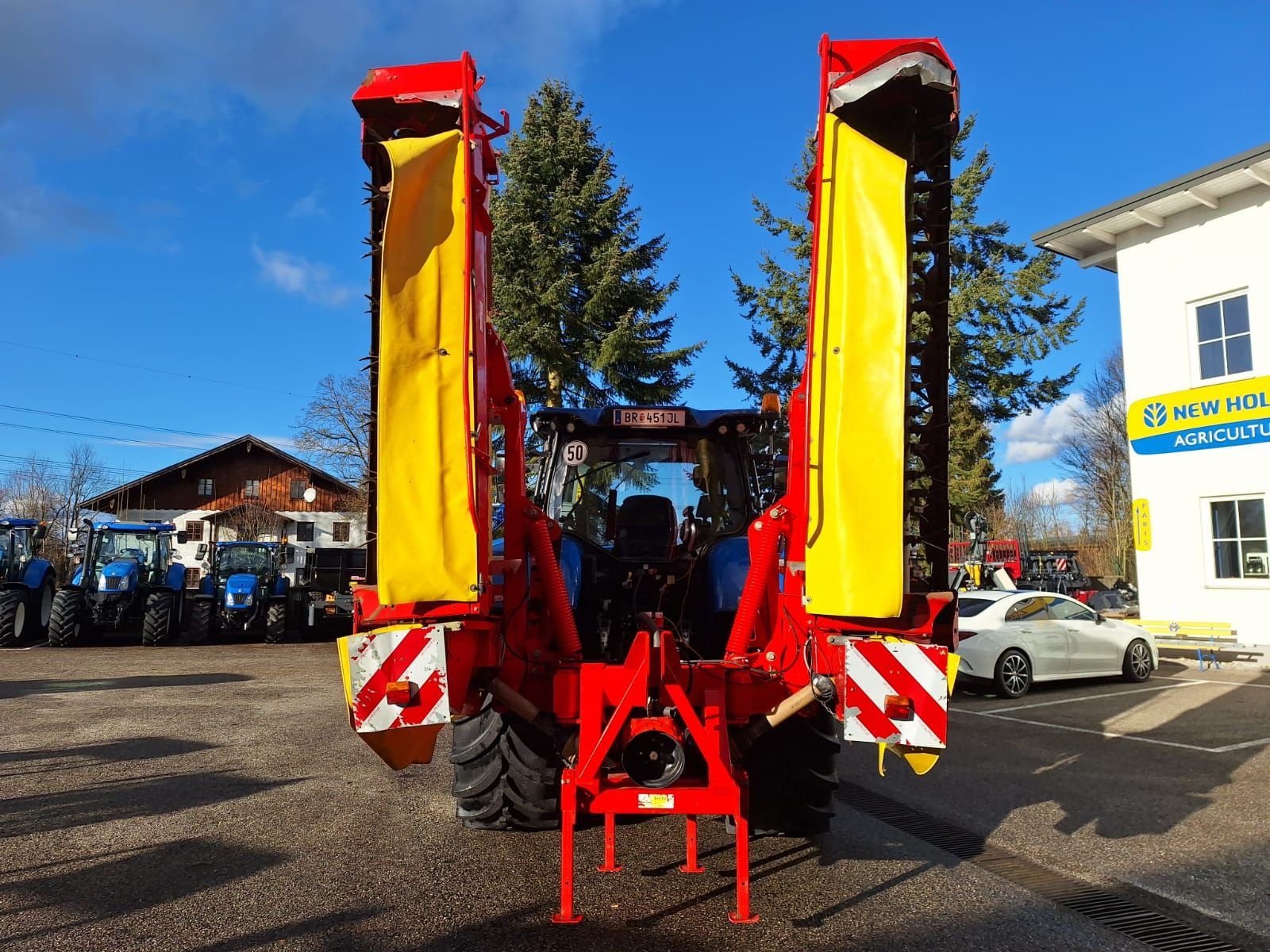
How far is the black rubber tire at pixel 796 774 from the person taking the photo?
4949 millimetres

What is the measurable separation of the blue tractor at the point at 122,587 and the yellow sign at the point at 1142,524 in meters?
19.1

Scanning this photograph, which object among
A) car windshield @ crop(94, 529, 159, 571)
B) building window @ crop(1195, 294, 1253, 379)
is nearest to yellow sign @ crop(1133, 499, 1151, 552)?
building window @ crop(1195, 294, 1253, 379)

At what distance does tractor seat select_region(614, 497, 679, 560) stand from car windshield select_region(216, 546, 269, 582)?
20.0m

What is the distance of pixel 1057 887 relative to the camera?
4.65 meters

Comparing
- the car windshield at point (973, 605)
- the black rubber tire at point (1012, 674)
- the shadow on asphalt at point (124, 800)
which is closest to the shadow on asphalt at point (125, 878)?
the shadow on asphalt at point (124, 800)

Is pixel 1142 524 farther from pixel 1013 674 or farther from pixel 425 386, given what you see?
pixel 425 386

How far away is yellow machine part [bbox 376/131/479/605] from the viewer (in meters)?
3.74

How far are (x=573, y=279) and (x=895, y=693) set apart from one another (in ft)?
56.8

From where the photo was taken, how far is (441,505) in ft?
12.3

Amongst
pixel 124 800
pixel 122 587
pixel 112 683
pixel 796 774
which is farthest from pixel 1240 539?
pixel 122 587

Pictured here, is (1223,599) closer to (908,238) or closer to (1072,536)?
(908,238)

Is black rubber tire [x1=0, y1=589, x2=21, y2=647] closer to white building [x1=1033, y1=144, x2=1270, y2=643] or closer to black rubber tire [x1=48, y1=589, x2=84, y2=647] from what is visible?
black rubber tire [x1=48, y1=589, x2=84, y2=647]

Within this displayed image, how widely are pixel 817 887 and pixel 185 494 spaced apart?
45.6 m

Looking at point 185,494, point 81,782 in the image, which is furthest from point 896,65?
point 185,494
